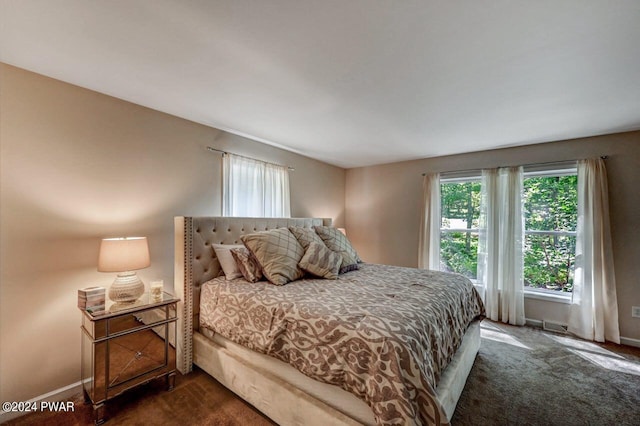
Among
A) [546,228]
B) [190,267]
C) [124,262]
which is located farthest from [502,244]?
[124,262]

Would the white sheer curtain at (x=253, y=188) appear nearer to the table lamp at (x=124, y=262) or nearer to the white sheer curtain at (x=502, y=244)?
the table lamp at (x=124, y=262)

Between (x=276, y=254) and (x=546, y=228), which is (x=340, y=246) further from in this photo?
(x=546, y=228)

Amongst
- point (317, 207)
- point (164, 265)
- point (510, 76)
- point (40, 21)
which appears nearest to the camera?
point (40, 21)

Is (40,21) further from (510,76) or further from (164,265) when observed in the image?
(510,76)

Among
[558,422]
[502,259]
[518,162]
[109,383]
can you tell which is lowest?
[558,422]

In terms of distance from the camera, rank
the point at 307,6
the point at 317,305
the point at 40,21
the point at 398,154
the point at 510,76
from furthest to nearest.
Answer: the point at 398,154 → the point at 510,76 → the point at 317,305 → the point at 40,21 → the point at 307,6

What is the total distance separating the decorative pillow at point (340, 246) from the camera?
2.72 metres

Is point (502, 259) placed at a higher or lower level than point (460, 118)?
lower

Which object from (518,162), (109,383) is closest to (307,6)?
(109,383)

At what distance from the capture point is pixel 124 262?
Result: 5.90 ft

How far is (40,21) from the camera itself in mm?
1319

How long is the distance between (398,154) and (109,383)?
4.00 m

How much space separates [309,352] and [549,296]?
3490 millimetres

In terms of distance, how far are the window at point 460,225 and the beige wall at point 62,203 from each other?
3775mm
